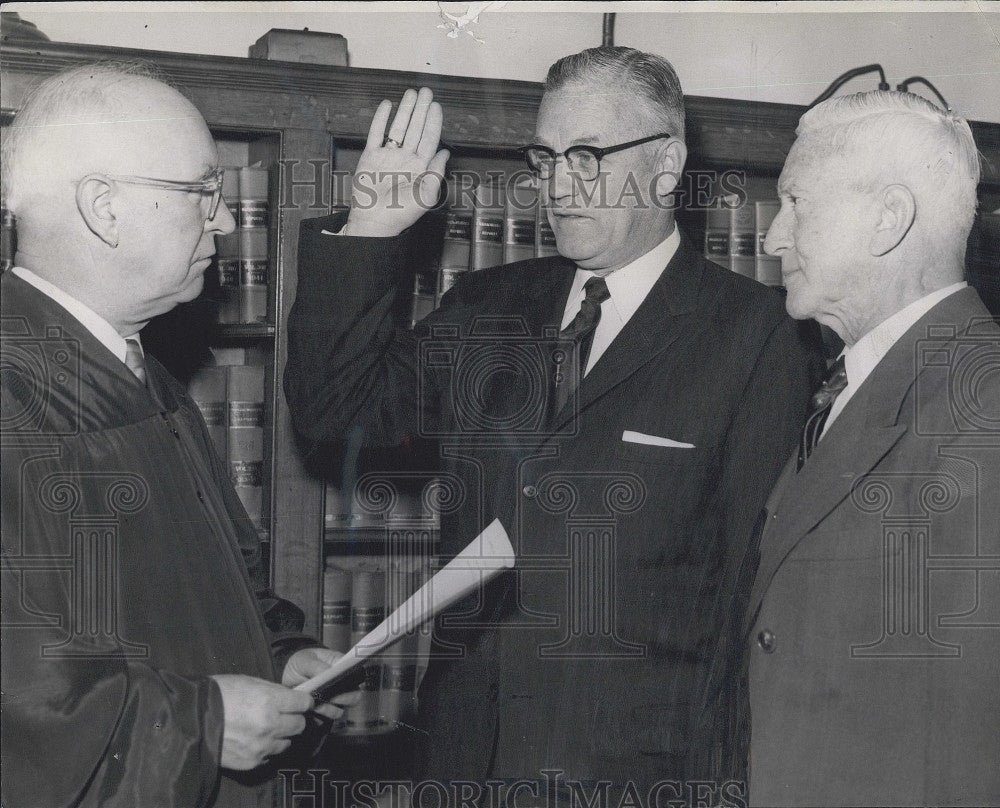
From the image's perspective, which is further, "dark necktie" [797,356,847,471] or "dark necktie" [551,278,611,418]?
"dark necktie" [551,278,611,418]

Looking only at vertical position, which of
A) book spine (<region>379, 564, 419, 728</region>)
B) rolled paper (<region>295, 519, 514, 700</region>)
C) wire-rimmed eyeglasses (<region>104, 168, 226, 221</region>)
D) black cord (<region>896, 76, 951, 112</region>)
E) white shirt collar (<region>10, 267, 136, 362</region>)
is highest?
black cord (<region>896, 76, 951, 112</region>)

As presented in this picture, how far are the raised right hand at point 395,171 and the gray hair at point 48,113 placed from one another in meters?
0.40

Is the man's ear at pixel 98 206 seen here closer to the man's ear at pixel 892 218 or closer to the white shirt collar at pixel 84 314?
the white shirt collar at pixel 84 314

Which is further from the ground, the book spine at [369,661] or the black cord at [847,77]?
the black cord at [847,77]

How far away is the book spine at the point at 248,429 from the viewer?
2.29 meters

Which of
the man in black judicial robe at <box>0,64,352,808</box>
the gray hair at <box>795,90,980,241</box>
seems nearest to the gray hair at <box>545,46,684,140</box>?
the gray hair at <box>795,90,980,241</box>

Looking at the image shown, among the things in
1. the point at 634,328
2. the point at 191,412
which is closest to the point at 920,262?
the point at 634,328

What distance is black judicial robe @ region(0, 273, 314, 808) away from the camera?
1.34 metres

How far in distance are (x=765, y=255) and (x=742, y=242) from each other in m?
0.06

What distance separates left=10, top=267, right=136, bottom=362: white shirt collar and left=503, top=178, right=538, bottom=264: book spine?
102 centimetres

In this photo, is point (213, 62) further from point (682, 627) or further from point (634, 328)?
point (682, 627)

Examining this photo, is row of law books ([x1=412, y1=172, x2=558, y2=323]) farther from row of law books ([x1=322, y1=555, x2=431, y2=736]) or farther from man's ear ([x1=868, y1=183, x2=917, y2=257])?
man's ear ([x1=868, y1=183, x2=917, y2=257])

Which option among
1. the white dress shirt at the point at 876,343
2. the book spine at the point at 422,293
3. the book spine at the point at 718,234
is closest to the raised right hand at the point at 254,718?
the white dress shirt at the point at 876,343

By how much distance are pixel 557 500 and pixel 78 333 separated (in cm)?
79
